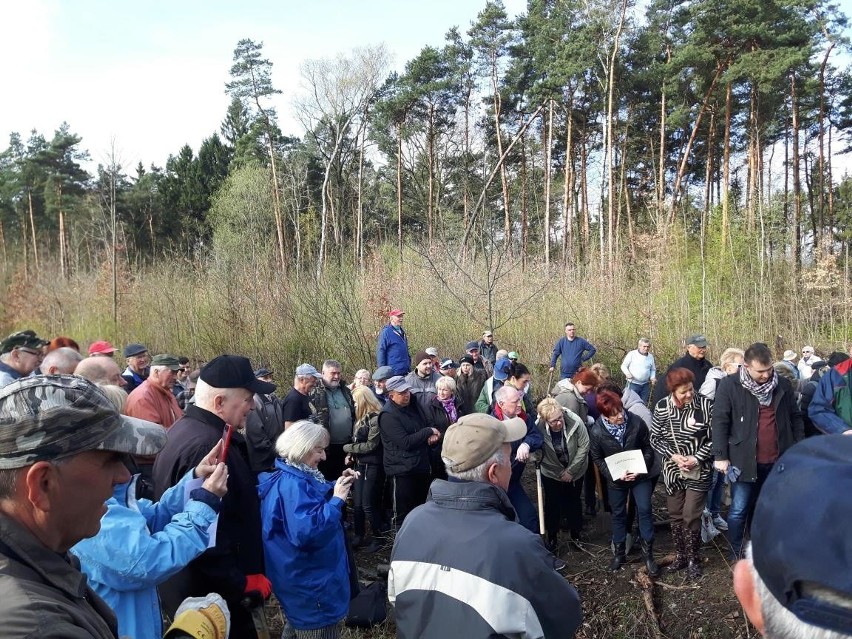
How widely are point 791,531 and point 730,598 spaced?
4519 mm

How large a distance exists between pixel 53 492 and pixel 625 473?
4446mm

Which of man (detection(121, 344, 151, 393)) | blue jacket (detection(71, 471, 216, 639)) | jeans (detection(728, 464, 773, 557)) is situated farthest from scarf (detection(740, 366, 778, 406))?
man (detection(121, 344, 151, 393))

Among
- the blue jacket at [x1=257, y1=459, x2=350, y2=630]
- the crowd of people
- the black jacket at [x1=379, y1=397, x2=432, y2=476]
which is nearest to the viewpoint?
the crowd of people

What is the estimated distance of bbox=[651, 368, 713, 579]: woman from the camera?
486 centimetres

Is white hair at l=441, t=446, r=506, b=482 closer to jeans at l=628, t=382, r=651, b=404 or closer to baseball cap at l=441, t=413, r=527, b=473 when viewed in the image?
baseball cap at l=441, t=413, r=527, b=473

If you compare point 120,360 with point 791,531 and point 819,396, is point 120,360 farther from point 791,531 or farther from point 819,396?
point 791,531

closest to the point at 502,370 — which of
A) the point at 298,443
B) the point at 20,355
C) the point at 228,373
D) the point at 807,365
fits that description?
the point at 298,443

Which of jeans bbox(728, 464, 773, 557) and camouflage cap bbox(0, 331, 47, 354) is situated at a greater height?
camouflage cap bbox(0, 331, 47, 354)

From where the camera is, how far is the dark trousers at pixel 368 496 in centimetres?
589

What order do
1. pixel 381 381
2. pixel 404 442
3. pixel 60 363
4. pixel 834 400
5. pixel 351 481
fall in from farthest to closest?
pixel 381 381 < pixel 404 442 < pixel 834 400 < pixel 60 363 < pixel 351 481

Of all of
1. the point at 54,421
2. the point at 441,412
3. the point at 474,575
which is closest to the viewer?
the point at 54,421

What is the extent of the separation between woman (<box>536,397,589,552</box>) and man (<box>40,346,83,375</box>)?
3.98 m

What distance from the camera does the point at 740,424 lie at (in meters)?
4.72

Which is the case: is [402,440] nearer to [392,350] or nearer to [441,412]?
[441,412]
